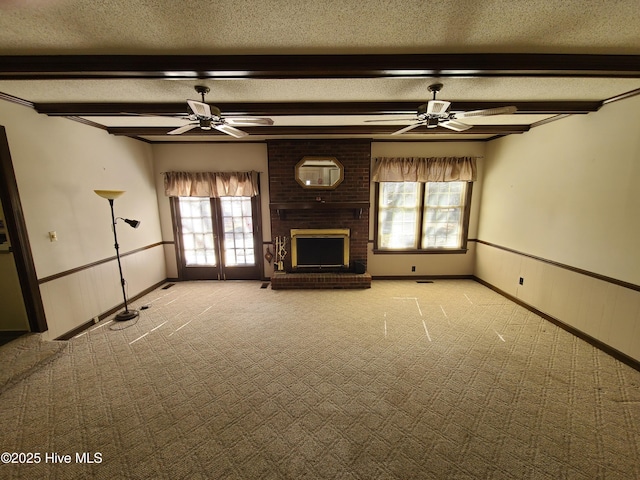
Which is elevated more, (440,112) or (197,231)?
(440,112)

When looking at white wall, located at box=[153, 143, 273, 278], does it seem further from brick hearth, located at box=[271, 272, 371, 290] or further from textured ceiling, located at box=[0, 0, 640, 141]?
textured ceiling, located at box=[0, 0, 640, 141]

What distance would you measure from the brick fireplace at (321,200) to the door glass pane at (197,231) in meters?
1.31

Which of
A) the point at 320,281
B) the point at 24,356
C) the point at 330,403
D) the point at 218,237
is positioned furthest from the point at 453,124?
the point at 24,356

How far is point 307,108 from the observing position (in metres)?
2.78

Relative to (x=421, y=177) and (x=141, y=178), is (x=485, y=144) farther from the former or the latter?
(x=141, y=178)

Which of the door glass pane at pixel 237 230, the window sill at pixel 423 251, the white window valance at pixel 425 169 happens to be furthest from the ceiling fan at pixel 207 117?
the window sill at pixel 423 251

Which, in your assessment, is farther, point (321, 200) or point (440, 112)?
point (321, 200)

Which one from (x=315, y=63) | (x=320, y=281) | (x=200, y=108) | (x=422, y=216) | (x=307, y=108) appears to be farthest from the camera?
(x=422, y=216)

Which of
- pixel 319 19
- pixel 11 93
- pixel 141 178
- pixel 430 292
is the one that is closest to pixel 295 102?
pixel 319 19

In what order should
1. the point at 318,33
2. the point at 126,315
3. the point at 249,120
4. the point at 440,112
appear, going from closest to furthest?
the point at 318,33 < the point at 440,112 < the point at 249,120 < the point at 126,315

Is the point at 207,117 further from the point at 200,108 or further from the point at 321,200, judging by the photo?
the point at 321,200

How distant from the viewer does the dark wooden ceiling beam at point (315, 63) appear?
183 centimetres

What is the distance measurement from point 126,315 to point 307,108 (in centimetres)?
356

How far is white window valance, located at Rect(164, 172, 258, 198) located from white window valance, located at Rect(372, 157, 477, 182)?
2.30 m
